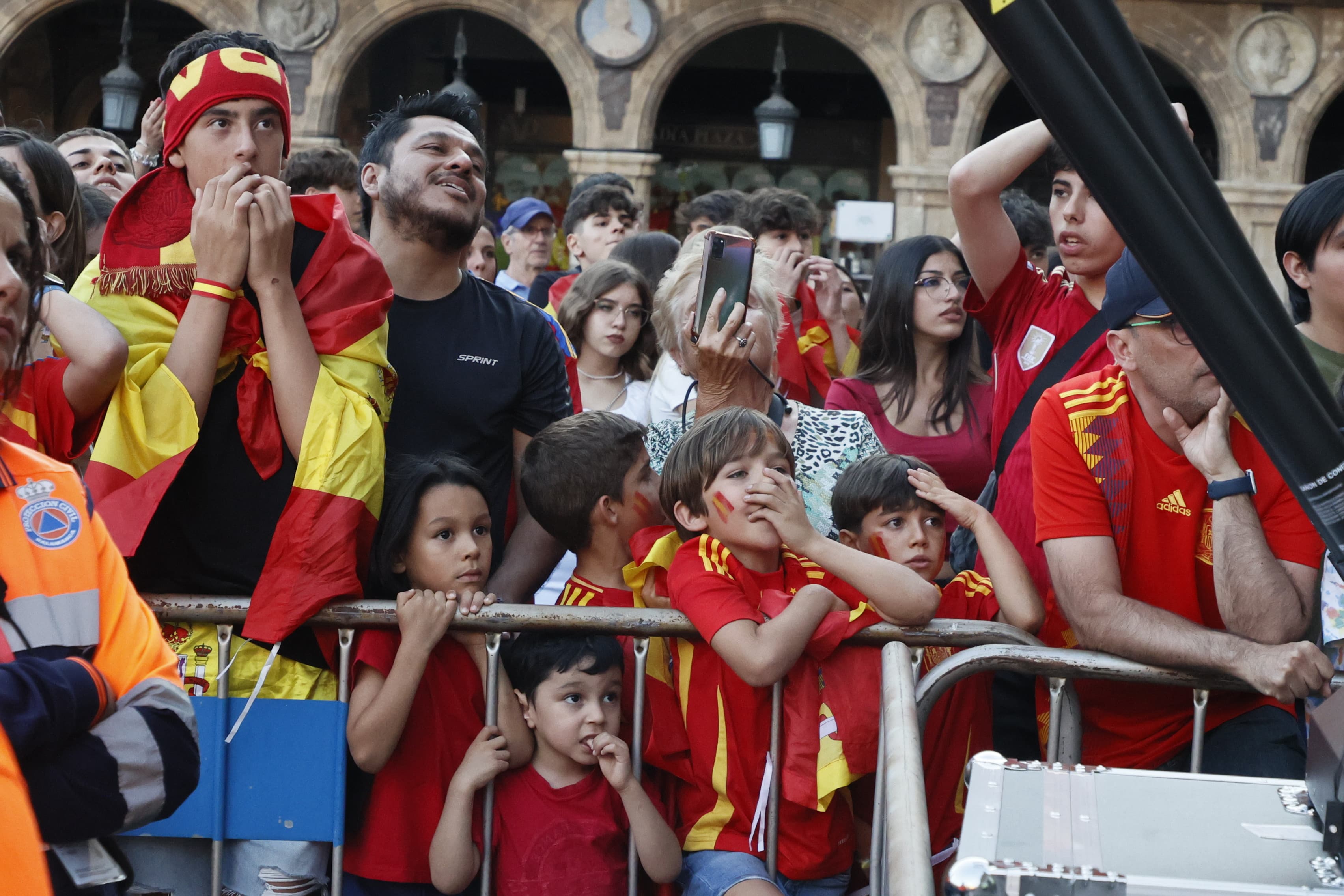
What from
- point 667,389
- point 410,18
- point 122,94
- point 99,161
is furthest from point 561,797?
point 410,18

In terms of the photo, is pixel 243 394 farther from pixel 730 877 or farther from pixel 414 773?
pixel 730 877

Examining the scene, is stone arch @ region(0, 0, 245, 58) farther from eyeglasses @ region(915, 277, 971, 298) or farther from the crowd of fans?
the crowd of fans

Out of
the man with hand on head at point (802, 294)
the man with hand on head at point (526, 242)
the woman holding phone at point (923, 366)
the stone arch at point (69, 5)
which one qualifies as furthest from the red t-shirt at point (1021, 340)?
the stone arch at point (69, 5)

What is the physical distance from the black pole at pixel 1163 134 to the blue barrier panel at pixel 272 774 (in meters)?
2.22

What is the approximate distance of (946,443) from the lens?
4.38 meters

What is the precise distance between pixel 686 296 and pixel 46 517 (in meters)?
2.15

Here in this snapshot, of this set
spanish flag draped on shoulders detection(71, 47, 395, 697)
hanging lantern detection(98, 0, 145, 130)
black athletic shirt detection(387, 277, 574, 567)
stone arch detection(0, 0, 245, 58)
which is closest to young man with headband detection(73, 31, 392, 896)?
spanish flag draped on shoulders detection(71, 47, 395, 697)

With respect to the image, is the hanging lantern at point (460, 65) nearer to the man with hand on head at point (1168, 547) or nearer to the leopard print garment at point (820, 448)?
the leopard print garment at point (820, 448)

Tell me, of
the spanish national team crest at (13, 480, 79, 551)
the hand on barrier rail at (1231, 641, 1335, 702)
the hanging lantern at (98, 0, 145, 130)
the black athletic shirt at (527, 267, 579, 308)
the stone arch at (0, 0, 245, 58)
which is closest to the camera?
the spanish national team crest at (13, 480, 79, 551)

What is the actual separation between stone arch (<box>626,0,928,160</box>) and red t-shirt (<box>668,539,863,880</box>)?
463 inches

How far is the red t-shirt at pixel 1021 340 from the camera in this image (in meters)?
3.45

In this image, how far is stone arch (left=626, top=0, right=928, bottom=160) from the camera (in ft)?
46.1

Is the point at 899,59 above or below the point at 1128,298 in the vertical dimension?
above

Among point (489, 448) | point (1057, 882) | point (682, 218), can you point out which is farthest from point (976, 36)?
point (1057, 882)
